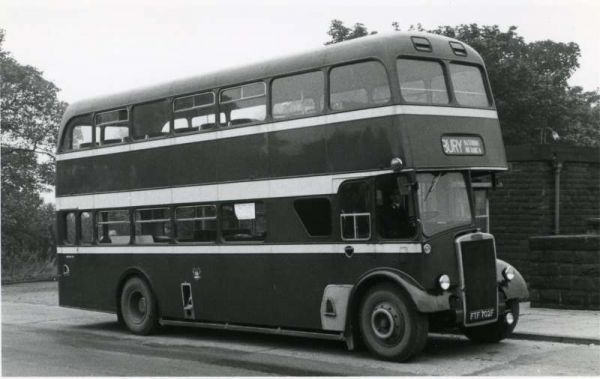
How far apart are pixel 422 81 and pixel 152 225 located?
18.3ft

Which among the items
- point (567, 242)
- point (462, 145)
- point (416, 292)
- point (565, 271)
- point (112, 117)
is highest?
point (112, 117)

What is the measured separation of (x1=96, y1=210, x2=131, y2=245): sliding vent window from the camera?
14.1 meters

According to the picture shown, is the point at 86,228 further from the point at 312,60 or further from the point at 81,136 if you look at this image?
the point at 312,60

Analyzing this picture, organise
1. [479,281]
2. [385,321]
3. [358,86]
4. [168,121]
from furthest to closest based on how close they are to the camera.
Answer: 1. [168,121]
2. [358,86]
3. [479,281]
4. [385,321]

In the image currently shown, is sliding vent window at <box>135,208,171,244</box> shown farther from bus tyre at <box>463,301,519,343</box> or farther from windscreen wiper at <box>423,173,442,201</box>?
bus tyre at <box>463,301,519,343</box>

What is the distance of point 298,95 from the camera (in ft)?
36.6

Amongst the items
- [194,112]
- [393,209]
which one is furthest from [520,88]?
[393,209]

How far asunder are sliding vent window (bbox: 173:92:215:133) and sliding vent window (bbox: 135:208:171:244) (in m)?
1.45

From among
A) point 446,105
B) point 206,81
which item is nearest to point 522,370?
point 446,105

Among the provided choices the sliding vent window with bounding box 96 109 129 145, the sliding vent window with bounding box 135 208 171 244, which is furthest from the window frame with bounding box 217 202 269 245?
the sliding vent window with bounding box 96 109 129 145

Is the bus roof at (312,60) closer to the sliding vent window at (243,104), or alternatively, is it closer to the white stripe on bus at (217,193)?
the sliding vent window at (243,104)

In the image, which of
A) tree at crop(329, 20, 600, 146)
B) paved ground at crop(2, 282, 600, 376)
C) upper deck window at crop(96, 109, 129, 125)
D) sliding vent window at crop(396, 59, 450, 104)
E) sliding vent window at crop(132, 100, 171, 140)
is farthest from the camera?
tree at crop(329, 20, 600, 146)

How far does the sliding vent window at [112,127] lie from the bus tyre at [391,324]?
19.5ft

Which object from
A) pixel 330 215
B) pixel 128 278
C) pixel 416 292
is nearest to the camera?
pixel 416 292
